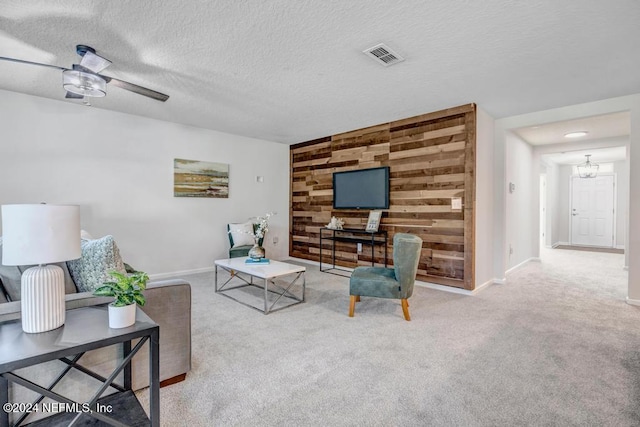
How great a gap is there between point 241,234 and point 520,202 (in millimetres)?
4981

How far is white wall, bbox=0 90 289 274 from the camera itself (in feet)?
12.0

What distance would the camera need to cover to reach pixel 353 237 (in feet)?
17.3

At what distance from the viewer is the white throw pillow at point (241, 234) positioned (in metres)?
5.08

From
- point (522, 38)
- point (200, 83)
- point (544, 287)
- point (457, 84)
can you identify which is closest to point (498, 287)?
point (544, 287)

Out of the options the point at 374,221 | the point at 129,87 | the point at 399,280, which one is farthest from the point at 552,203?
A: the point at 129,87

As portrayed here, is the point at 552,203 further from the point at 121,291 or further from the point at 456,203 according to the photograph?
the point at 121,291

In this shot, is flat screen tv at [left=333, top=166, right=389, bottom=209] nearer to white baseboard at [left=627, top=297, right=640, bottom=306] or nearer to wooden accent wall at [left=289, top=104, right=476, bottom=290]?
wooden accent wall at [left=289, top=104, right=476, bottom=290]

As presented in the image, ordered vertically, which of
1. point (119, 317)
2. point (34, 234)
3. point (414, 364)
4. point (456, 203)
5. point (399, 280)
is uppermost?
point (456, 203)

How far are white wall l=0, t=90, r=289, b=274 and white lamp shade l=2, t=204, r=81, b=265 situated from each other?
127 inches

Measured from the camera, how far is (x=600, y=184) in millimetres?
8336

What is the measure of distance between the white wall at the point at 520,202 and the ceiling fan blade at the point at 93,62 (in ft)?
16.3

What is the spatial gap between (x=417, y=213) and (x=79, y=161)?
15.2ft

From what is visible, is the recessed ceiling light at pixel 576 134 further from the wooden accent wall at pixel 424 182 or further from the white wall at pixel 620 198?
the white wall at pixel 620 198

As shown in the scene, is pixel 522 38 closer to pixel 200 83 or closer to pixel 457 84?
pixel 457 84
